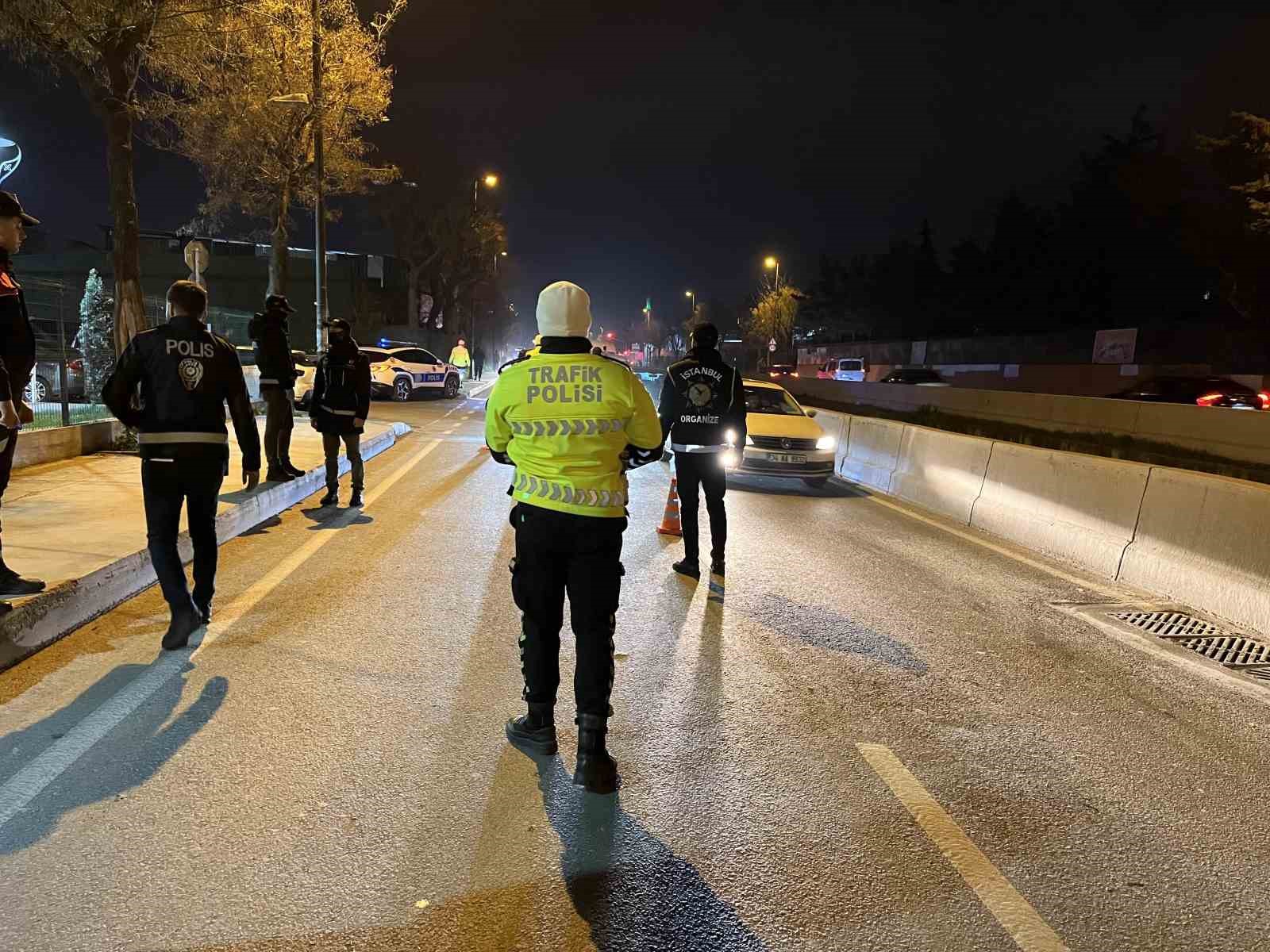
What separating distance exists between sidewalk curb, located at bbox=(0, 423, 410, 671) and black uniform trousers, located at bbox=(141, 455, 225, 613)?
71 cm

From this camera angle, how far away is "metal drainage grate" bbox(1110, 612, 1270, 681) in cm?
544

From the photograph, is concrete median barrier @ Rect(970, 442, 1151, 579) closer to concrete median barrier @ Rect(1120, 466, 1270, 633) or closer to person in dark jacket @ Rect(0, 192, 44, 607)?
concrete median barrier @ Rect(1120, 466, 1270, 633)

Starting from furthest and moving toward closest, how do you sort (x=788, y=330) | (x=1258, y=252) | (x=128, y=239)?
(x=788, y=330) → (x=1258, y=252) → (x=128, y=239)

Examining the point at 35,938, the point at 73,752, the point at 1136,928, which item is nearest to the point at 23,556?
the point at 73,752

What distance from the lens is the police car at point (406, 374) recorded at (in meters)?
27.0

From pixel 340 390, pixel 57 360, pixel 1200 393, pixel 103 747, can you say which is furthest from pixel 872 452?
pixel 1200 393

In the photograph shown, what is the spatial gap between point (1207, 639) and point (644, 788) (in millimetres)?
4524

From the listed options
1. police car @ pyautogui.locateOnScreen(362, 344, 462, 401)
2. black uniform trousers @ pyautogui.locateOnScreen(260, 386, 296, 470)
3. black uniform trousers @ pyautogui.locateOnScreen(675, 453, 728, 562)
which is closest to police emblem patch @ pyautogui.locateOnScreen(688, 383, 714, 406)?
black uniform trousers @ pyautogui.locateOnScreen(675, 453, 728, 562)

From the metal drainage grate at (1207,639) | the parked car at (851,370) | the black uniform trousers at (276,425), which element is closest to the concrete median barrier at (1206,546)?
the metal drainage grate at (1207,639)

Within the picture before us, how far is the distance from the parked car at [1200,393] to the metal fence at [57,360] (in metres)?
21.9

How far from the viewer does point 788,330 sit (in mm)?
69812

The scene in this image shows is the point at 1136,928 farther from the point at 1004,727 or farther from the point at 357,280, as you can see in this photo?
the point at 357,280

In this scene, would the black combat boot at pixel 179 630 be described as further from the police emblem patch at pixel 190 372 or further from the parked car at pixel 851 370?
the parked car at pixel 851 370

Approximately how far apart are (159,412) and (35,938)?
9.70ft
